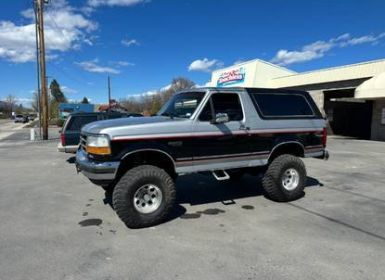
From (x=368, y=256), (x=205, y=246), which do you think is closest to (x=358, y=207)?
(x=368, y=256)

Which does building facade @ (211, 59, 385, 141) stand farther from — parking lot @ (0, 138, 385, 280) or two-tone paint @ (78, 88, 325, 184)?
parking lot @ (0, 138, 385, 280)

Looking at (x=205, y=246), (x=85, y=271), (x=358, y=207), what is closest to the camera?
(x=85, y=271)

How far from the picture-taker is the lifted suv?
18.0 feet

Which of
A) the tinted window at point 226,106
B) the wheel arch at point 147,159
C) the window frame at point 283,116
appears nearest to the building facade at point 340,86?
the window frame at point 283,116

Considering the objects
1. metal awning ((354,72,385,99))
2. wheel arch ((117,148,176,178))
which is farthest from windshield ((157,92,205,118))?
metal awning ((354,72,385,99))

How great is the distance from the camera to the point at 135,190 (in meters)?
5.54

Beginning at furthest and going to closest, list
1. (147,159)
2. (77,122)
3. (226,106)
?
(77,122) → (226,106) → (147,159)

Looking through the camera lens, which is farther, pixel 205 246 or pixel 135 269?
pixel 205 246

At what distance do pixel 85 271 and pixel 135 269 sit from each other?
57 centimetres

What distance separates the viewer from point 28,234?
17.3ft

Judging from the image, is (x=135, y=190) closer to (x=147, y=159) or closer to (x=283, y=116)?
(x=147, y=159)

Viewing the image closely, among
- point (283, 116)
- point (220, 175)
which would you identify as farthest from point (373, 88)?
point (220, 175)

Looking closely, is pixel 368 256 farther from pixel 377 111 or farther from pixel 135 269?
pixel 377 111

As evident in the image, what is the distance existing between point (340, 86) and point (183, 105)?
22803 millimetres
